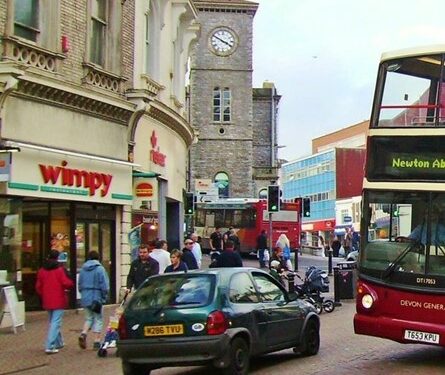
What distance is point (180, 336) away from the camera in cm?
995

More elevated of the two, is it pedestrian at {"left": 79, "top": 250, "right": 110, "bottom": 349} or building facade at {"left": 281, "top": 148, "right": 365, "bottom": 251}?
building facade at {"left": 281, "top": 148, "right": 365, "bottom": 251}

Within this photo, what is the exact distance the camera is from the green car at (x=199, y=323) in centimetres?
987

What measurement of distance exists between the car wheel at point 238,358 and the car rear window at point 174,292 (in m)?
0.67

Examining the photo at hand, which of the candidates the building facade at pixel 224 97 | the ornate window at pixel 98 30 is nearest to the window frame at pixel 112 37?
the ornate window at pixel 98 30

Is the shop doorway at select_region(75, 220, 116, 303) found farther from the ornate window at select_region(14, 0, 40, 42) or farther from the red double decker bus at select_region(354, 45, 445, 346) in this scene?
the red double decker bus at select_region(354, 45, 445, 346)

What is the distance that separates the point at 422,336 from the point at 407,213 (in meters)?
1.67

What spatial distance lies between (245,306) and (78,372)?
2.68 meters

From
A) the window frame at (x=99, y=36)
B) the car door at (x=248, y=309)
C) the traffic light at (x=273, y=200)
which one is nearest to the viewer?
the car door at (x=248, y=309)

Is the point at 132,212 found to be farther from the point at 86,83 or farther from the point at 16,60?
the point at 16,60

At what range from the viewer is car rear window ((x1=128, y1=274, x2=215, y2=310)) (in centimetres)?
1021

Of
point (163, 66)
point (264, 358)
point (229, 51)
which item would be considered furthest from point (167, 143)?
point (229, 51)

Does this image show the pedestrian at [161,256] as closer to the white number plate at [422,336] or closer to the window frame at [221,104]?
the white number plate at [422,336]

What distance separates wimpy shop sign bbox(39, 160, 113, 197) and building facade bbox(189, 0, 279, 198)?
4961cm

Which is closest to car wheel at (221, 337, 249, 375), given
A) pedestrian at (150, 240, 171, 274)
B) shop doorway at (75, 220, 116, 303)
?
pedestrian at (150, 240, 171, 274)
